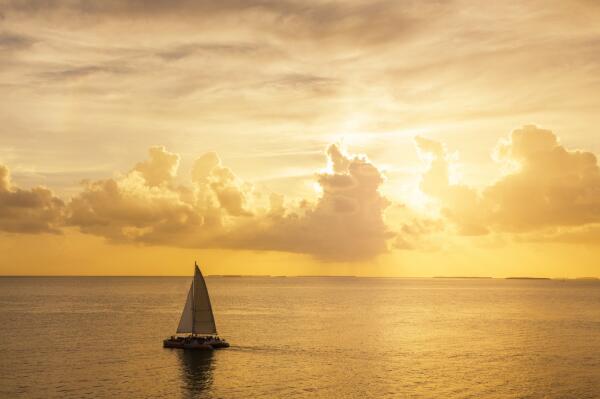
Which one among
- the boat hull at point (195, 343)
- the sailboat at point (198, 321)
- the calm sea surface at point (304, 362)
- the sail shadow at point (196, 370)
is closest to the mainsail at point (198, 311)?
the sailboat at point (198, 321)

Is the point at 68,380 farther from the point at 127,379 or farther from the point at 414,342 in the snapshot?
the point at 414,342

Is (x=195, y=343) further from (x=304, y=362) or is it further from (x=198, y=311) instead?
(x=304, y=362)

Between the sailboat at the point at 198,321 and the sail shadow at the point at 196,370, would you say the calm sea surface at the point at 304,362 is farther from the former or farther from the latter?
the sailboat at the point at 198,321

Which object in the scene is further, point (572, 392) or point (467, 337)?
point (467, 337)

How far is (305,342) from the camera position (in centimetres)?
12950

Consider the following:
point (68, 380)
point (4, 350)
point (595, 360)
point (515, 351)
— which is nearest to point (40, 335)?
point (4, 350)

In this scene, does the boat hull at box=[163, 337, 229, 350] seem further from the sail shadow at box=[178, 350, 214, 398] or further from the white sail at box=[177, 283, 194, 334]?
the white sail at box=[177, 283, 194, 334]

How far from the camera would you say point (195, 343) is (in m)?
113

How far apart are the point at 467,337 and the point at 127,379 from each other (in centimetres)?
8524

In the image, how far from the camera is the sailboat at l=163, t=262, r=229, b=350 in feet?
373

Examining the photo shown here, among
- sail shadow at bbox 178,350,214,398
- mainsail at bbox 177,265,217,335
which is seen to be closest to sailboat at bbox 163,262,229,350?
mainsail at bbox 177,265,217,335

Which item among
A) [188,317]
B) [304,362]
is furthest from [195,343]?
[304,362]

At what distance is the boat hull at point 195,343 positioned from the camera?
11256cm

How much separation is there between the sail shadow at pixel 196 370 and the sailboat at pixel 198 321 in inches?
71.8
